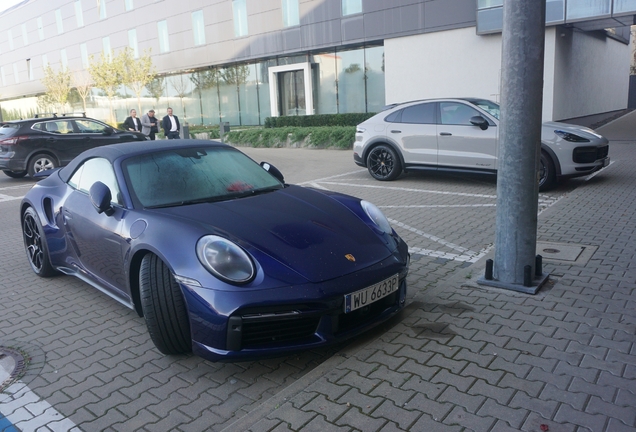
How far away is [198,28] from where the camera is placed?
97.5ft

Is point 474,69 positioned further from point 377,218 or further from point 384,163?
point 377,218

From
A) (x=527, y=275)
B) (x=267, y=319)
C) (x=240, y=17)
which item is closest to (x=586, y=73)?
(x=240, y=17)

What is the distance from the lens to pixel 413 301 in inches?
179

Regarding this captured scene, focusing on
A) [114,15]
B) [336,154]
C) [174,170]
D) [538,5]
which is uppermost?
[114,15]

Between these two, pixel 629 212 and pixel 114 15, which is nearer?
pixel 629 212

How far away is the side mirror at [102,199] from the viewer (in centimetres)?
421

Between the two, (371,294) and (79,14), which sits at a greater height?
(79,14)

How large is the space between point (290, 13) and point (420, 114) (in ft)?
55.0

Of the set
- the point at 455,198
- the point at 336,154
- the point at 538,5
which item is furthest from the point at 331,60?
the point at 538,5

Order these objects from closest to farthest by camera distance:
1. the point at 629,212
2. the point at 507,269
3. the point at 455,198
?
1. the point at 507,269
2. the point at 629,212
3. the point at 455,198

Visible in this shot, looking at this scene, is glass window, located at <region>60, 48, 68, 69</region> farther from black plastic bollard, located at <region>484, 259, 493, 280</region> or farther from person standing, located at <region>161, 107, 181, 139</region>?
black plastic bollard, located at <region>484, 259, 493, 280</region>

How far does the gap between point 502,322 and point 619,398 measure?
112 cm

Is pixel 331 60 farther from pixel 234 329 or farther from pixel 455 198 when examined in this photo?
pixel 234 329

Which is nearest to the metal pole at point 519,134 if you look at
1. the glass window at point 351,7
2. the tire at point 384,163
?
the tire at point 384,163
